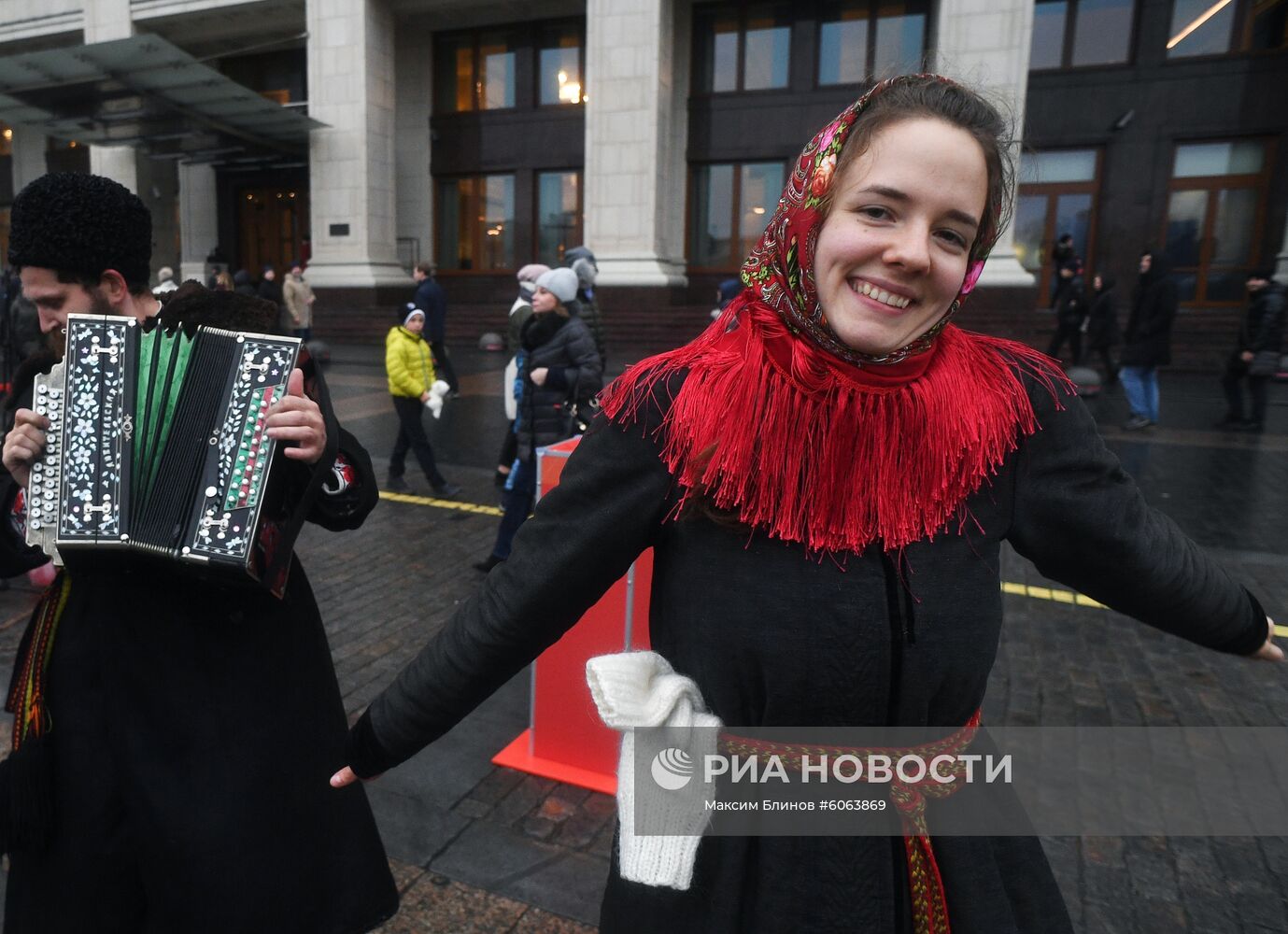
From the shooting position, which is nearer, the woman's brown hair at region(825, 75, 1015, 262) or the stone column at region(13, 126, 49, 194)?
the woman's brown hair at region(825, 75, 1015, 262)

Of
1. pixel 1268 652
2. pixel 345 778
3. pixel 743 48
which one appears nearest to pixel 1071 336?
pixel 743 48

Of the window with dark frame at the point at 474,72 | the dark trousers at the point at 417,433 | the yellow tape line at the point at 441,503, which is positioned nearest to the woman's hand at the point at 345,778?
the yellow tape line at the point at 441,503

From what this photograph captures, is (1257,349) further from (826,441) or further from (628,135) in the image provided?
(628,135)

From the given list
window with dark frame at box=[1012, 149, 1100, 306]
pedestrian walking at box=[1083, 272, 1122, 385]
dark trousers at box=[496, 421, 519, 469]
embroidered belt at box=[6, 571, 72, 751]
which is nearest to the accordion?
embroidered belt at box=[6, 571, 72, 751]

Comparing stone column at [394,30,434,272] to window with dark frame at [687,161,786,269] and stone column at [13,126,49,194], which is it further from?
stone column at [13,126,49,194]

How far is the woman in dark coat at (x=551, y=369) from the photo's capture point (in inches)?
229

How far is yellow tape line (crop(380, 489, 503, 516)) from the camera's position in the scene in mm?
6977

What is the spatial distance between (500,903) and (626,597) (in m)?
1.02

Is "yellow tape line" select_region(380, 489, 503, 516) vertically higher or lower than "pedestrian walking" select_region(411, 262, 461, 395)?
lower

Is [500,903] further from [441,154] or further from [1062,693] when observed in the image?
[441,154]

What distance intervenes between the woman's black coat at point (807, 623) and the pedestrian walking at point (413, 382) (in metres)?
6.09

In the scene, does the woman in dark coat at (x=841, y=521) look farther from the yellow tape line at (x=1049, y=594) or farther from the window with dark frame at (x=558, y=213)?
the window with dark frame at (x=558, y=213)

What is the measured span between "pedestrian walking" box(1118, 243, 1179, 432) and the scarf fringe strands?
9670 millimetres

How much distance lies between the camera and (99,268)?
2.02 meters
